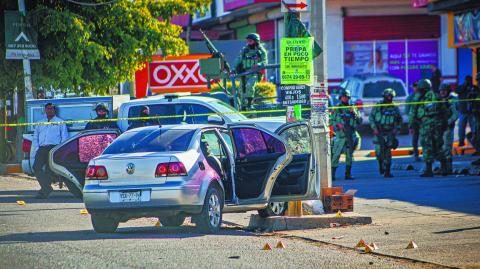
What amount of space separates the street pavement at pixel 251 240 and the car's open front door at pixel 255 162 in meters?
0.56

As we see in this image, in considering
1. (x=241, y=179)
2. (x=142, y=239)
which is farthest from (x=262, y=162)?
(x=142, y=239)

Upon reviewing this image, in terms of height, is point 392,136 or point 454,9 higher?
point 454,9

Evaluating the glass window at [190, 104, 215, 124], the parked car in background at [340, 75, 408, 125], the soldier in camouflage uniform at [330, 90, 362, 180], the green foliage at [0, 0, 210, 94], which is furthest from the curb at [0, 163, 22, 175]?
the parked car in background at [340, 75, 408, 125]

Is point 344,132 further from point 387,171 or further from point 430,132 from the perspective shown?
point 430,132

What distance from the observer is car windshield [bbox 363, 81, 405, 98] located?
35750 millimetres

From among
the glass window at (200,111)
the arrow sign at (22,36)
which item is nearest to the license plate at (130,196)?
the glass window at (200,111)

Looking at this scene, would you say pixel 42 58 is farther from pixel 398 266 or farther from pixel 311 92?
pixel 398 266

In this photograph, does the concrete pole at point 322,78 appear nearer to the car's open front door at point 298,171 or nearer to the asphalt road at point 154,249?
the car's open front door at point 298,171

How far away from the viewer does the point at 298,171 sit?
15.4 m

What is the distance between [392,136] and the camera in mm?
23516

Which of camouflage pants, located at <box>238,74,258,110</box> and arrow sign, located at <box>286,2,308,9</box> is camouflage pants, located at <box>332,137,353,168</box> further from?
arrow sign, located at <box>286,2,308,9</box>

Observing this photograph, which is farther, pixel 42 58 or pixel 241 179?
pixel 42 58

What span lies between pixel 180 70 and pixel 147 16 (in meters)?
1.81

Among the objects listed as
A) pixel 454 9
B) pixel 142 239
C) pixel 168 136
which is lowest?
pixel 142 239
